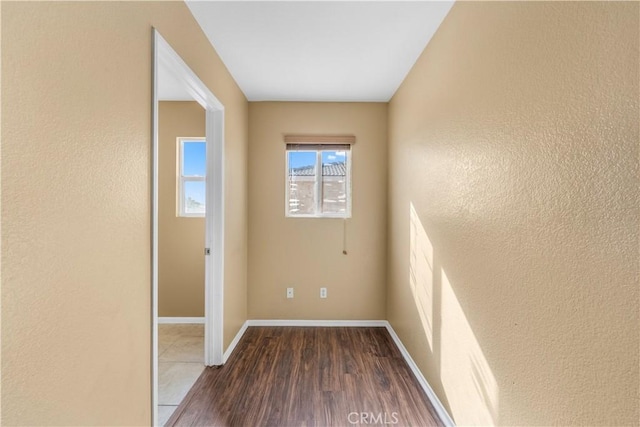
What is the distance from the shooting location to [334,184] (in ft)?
10.9

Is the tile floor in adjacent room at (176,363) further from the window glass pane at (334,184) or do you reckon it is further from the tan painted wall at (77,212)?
the window glass pane at (334,184)

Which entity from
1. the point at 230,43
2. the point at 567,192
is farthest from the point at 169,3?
the point at 567,192

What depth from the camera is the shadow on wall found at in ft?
4.46

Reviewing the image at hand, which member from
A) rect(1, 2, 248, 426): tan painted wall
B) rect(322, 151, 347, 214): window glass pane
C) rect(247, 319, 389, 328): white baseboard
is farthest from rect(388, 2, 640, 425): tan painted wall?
rect(1, 2, 248, 426): tan painted wall

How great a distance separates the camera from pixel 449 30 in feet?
5.66

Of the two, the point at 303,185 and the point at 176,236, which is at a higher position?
the point at 303,185

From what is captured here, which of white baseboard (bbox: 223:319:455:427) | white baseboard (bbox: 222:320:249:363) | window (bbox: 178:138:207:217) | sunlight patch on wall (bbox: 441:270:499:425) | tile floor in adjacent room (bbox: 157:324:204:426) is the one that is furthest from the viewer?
window (bbox: 178:138:207:217)

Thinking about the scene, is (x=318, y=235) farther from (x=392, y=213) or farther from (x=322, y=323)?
(x=322, y=323)

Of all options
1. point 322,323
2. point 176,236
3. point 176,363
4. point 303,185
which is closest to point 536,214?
point 303,185

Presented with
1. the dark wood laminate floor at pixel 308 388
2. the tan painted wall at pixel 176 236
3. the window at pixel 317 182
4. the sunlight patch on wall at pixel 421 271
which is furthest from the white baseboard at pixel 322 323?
the window at pixel 317 182

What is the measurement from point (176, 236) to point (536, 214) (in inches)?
133

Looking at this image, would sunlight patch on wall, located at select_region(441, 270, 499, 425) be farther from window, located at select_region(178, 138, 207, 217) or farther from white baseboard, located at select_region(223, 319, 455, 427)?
window, located at select_region(178, 138, 207, 217)

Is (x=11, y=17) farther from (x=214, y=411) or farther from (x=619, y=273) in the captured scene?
(x=214, y=411)

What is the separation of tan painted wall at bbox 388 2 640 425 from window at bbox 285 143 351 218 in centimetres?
149
